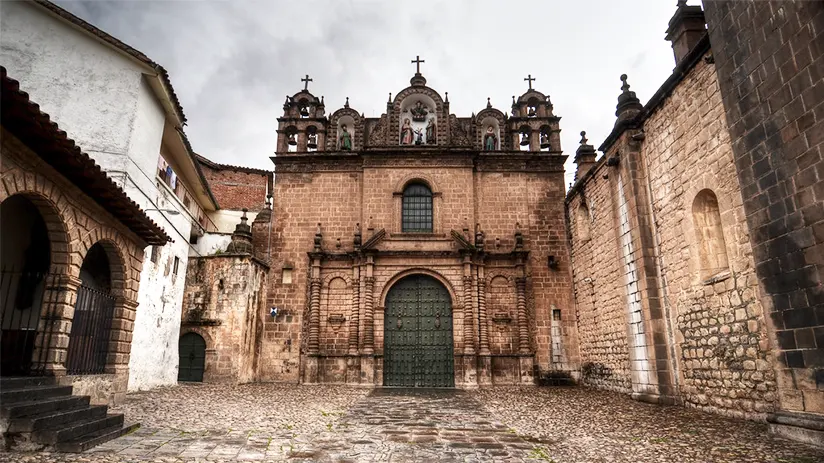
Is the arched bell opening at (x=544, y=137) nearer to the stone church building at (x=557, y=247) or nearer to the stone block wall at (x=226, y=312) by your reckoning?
the stone church building at (x=557, y=247)

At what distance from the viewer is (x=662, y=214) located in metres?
10.4

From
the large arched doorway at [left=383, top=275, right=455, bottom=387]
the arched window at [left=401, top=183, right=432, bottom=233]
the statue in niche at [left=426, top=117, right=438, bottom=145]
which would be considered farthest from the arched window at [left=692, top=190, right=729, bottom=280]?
the statue in niche at [left=426, top=117, right=438, bottom=145]

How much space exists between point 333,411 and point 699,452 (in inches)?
240

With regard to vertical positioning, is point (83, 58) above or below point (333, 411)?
above

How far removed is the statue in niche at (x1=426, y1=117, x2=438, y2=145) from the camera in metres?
18.4

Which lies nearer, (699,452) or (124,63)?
(699,452)

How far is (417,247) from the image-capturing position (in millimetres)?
16766

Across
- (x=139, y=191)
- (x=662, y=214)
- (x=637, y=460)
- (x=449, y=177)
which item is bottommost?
(x=637, y=460)

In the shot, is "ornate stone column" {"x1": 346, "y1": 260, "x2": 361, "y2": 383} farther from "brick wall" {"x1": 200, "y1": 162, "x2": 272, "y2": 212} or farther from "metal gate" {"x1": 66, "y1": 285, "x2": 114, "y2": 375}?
"brick wall" {"x1": 200, "y1": 162, "x2": 272, "y2": 212}

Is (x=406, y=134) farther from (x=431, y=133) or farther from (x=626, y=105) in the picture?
(x=626, y=105)

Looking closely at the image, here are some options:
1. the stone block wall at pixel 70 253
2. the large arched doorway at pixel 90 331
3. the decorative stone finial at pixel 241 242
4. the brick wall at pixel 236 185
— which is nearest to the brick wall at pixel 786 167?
the stone block wall at pixel 70 253

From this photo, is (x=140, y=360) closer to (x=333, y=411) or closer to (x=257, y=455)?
(x=333, y=411)

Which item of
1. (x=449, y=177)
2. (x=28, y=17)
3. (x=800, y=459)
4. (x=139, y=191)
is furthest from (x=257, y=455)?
(x=449, y=177)

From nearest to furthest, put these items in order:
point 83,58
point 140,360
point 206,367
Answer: point 83,58
point 140,360
point 206,367
